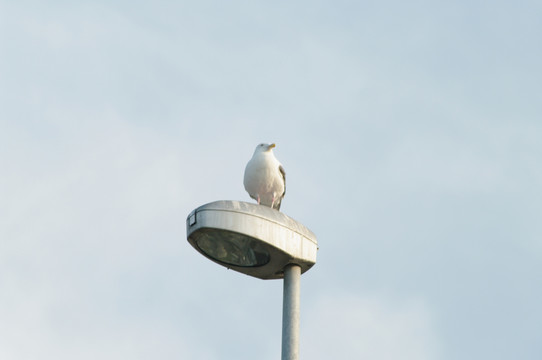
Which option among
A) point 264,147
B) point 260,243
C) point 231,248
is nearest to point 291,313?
point 260,243

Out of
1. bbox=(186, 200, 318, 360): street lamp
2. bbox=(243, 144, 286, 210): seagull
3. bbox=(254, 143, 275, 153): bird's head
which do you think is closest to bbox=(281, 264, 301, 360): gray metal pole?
bbox=(186, 200, 318, 360): street lamp

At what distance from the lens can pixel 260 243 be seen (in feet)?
59.2

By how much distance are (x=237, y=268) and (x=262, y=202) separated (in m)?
1.88

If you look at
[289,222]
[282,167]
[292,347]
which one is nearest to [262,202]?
[282,167]

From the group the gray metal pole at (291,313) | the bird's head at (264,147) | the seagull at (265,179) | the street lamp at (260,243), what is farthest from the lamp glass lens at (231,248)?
the bird's head at (264,147)

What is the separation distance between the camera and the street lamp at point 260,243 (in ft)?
58.4

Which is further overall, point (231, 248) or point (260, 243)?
point (231, 248)

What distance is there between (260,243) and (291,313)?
4.30ft

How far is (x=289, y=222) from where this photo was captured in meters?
18.5

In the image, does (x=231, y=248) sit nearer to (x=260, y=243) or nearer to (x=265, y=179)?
(x=260, y=243)

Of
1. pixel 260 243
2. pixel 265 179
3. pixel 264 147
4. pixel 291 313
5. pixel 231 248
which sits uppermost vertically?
pixel 264 147

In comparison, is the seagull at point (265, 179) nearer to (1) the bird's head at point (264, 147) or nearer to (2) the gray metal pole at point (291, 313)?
(1) the bird's head at point (264, 147)

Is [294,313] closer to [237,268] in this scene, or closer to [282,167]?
[237,268]

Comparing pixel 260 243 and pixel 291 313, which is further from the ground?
pixel 260 243
